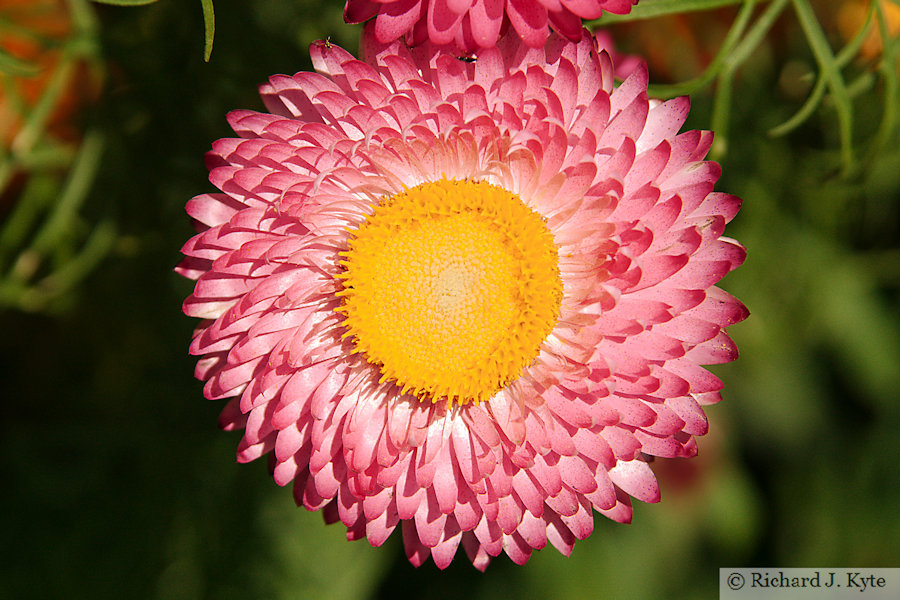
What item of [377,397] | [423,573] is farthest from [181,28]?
[423,573]

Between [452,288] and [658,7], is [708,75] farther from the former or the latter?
[452,288]

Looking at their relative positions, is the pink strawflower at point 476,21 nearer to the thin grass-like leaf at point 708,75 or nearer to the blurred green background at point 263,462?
the thin grass-like leaf at point 708,75

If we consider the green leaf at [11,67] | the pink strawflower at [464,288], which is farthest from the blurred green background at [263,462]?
the pink strawflower at [464,288]

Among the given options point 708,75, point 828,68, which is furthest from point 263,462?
point 828,68

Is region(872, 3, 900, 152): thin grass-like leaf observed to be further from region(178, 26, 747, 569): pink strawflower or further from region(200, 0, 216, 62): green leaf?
region(200, 0, 216, 62): green leaf

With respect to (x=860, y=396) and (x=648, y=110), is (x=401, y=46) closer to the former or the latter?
(x=648, y=110)
